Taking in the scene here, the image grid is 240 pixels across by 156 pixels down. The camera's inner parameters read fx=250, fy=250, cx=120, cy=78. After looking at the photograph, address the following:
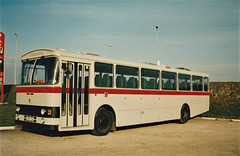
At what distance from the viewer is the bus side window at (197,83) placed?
16.2 m

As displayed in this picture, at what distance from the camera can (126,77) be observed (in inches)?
446

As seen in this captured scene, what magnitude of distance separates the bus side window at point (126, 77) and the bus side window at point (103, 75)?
1.35 ft

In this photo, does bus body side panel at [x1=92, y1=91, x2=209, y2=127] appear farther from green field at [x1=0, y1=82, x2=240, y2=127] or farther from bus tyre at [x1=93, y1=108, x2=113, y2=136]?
green field at [x1=0, y1=82, x2=240, y2=127]

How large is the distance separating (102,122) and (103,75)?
1.89 m

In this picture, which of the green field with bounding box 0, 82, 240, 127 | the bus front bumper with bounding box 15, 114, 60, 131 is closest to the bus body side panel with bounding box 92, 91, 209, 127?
the bus front bumper with bounding box 15, 114, 60, 131

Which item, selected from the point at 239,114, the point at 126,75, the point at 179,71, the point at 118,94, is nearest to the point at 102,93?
the point at 118,94

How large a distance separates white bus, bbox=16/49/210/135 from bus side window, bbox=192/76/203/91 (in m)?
4.13

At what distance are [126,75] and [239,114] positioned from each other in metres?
12.0

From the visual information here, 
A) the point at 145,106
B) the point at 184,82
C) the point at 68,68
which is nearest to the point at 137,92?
the point at 145,106

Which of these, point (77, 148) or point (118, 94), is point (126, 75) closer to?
point (118, 94)

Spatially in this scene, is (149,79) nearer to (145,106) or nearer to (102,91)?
(145,106)

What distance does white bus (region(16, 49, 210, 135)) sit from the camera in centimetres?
864

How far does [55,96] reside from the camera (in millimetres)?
8484

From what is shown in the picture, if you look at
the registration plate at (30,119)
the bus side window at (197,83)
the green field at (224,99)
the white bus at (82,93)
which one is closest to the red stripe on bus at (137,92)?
the white bus at (82,93)
